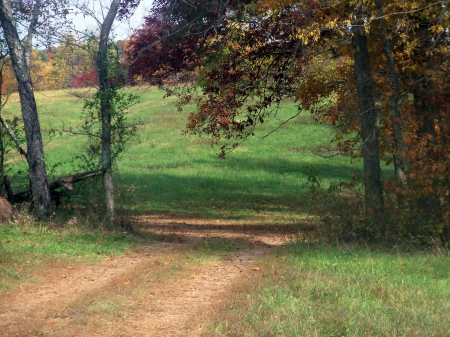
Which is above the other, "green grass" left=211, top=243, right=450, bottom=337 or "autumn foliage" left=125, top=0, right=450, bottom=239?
"autumn foliage" left=125, top=0, right=450, bottom=239

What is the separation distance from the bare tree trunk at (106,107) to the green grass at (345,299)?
18.7ft

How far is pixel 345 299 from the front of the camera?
692 centimetres

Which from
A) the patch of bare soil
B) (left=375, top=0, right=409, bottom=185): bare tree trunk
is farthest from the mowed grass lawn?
(left=375, top=0, right=409, bottom=185): bare tree trunk

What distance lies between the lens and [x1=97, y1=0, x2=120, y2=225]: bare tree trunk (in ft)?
44.4

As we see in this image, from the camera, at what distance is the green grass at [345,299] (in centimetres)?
604

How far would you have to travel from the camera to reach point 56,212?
44.0ft

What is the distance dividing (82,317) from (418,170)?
6.84 meters

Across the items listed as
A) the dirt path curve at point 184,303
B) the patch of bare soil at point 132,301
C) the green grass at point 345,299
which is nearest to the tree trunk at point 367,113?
the patch of bare soil at point 132,301

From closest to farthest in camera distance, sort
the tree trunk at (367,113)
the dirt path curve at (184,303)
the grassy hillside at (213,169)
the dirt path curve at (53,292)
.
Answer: the dirt path curve at (184,303)
the dirt path curve at (53,292)
the tree trunk at (367,113)
the grassy hillside at (213,169)

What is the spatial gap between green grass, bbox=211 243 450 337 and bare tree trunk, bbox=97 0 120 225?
18.7ft

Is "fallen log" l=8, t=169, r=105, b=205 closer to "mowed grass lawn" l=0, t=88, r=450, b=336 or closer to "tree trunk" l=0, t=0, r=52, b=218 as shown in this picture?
"tree trunk" l=0, t=0, r=52, b=218

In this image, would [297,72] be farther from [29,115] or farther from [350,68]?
[29,115]

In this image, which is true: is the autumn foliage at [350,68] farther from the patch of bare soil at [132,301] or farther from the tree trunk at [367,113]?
the patch of bare soil at [132,301]

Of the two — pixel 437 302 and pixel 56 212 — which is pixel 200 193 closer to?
pixel 56 212
